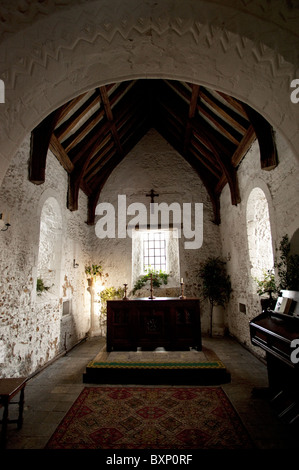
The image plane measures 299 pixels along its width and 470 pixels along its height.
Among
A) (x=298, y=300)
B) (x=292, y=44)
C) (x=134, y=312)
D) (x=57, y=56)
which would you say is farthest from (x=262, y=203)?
(x=57, y=56)

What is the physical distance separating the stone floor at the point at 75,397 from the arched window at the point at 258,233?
1.53 metres

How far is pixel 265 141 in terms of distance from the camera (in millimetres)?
3812

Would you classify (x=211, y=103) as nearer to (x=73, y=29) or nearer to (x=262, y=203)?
(x=262, y=203)

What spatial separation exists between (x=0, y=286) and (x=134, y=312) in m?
2.61

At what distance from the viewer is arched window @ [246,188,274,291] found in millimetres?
4770

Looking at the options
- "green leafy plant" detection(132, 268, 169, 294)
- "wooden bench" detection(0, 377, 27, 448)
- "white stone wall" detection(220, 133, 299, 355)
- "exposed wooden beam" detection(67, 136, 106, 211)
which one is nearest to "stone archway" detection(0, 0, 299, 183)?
"white stone wall" detection(220, 133, 299, 355)

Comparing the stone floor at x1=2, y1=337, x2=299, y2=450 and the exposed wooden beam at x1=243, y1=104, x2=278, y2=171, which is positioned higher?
the exposed wooden beam at x1=243, y1=104, x2=278, y2=171

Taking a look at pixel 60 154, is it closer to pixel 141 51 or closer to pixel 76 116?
pixel 76 116

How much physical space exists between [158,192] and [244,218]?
3023 mm

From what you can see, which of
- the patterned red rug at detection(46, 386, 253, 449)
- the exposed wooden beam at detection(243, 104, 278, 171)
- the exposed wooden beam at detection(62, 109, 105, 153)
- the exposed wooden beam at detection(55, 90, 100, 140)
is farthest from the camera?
the exposed wooden beam at detection(62, 109, 105, 153)

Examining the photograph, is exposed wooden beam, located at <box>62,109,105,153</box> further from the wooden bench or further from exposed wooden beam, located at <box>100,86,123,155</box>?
the wooden bench

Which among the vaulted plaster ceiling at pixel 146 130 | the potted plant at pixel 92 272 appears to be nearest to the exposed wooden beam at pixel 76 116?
the vaulted plaster ceiling at pixel 146 130

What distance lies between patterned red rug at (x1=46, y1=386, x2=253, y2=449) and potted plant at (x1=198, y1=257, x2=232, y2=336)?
129 inches

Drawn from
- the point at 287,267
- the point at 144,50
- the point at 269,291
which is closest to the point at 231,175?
the point at 287,267
